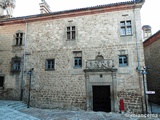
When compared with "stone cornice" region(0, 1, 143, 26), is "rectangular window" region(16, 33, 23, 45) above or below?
below

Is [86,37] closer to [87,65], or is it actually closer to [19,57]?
[87,65]

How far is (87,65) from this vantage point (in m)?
9.77

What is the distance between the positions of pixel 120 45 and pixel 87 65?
2893 mm

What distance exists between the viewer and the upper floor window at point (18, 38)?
11.8 meters

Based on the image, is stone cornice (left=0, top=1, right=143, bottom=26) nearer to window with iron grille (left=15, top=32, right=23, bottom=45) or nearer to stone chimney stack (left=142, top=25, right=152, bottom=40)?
window with iron grille (left=15, top=32, right=23, bottom=45)

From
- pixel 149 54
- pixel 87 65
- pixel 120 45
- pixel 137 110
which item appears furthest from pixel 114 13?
pixel 137 110

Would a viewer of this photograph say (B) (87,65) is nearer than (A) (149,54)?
Yes

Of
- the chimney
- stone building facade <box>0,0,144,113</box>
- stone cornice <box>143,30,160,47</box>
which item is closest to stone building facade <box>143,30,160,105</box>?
stone cornice <box>143,30,160,47</box>

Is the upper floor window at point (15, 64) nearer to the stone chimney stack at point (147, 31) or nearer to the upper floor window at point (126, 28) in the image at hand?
the upper floor window at point (126, 28)

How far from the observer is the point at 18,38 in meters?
11.8

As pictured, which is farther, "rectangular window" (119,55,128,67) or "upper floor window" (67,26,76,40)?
"upper floor window" (67,26,76,40)

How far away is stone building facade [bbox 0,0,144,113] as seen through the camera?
913cm

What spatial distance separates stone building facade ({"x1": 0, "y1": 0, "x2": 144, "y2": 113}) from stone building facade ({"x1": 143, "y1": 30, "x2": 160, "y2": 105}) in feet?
11.6

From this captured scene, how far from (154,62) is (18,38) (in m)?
13.0
